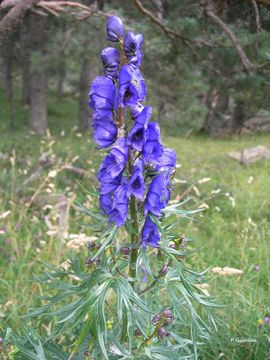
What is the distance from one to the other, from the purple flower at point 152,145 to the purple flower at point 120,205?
0.37 ft

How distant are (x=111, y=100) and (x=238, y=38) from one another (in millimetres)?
4175

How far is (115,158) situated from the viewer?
5.10 ft

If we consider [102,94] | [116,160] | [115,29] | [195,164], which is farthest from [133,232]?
[195,164]

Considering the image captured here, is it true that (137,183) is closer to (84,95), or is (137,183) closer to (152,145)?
(152,145)

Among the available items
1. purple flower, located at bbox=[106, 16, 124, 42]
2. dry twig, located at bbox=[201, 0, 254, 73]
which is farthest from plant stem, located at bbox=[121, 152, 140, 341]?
dry twig, located at bbox=[201, 0, 254, 73]

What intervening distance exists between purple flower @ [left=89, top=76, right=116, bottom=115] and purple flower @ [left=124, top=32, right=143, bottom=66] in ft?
0.35

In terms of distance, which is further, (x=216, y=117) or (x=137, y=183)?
(x=216, y=117)

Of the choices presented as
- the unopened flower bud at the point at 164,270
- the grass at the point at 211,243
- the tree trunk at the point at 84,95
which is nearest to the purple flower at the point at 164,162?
the unopened flower bud at the point at 164,270

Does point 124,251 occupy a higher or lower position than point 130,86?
lower

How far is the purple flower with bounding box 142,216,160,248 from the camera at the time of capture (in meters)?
1.64

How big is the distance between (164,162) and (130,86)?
286 millimetres

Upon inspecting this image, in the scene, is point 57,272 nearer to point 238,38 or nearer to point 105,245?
point 105,245

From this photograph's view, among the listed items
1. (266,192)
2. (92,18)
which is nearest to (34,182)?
A: (92,18)

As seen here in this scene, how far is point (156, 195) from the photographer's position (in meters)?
1.60
